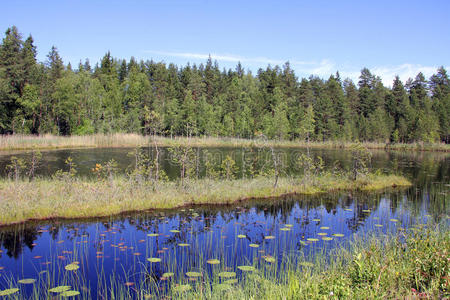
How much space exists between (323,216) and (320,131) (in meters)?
54.3

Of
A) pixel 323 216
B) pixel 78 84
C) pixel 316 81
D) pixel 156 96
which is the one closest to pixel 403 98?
pixel 316 81

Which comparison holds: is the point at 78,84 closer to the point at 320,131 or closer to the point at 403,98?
the point at 320,131

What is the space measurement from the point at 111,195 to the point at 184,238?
173 inches

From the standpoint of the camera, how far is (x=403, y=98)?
2709 inches

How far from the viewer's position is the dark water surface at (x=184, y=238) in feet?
22.8

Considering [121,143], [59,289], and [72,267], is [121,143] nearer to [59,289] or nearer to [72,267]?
[72,267]

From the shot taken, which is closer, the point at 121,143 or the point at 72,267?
the point at 72,267

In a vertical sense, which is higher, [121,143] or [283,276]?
[121,143]

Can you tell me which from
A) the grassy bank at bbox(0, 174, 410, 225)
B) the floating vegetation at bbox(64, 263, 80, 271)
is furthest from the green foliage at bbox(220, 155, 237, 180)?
the floating vegetation at bbox(64, 263, 80, 271)

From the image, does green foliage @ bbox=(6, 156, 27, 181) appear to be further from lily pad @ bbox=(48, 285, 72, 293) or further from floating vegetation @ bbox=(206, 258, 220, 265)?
floating vegetation @ bbox=(206, 258, 220, 265)

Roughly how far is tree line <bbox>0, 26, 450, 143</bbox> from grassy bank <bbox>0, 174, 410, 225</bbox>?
33003mm

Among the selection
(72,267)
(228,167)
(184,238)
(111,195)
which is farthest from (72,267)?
(228,167)

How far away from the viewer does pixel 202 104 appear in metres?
62.2

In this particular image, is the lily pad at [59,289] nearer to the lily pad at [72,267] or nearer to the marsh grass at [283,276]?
the marsh grass at [283,276]
